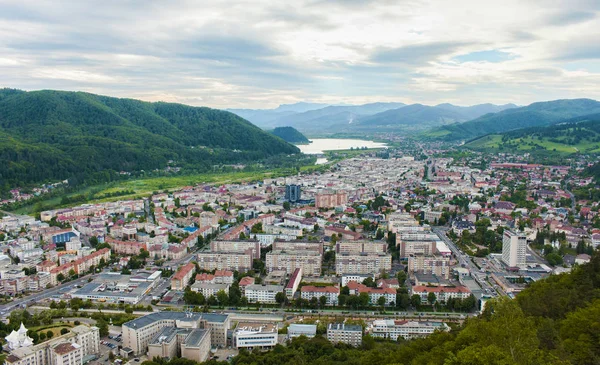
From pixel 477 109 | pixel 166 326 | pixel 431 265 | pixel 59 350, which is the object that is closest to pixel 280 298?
pixel 166 326

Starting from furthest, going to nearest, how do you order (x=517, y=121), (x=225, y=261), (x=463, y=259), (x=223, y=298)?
1. (x=517, y=121)
2. (x=463, y=259)
3. (x=225, y=261)
4. (x=223, y=298)

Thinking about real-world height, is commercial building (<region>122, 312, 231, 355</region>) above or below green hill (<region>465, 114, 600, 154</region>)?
below

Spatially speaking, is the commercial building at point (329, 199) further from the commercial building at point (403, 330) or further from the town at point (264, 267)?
the commercial building at point (403, 330)

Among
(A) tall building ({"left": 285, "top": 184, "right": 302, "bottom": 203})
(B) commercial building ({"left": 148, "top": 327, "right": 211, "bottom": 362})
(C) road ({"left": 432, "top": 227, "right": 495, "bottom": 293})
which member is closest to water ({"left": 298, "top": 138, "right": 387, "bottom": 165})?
(A) tall building ({"left": 285, "top": 184, "right": 302, "bottom": 203})

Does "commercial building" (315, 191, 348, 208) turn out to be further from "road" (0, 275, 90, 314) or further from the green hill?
the green hill

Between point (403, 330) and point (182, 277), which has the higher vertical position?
point (182, 277)

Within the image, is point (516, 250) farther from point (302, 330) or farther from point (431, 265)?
point (302, 330)
